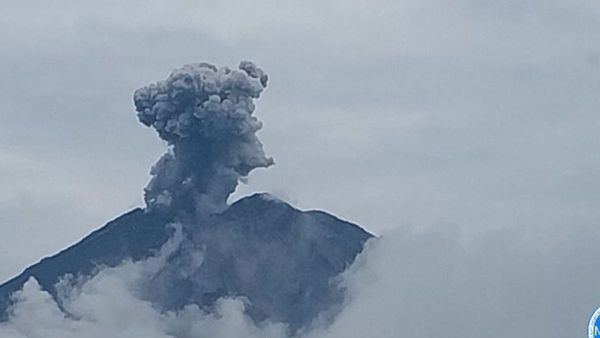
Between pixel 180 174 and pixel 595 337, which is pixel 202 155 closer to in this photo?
pixel 180 174

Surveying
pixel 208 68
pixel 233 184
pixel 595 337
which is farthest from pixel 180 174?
pixel 595 337

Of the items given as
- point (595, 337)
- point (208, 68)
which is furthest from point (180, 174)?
point (595, 337)

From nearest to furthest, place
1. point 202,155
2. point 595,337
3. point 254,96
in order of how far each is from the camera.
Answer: point 595,337, point 254,96, point 202,155

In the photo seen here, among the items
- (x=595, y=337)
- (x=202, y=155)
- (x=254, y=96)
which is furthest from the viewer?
(x=202, y=155)

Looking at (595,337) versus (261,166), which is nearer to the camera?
(595,337)

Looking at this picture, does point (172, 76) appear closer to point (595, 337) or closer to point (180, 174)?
point (180, 174)

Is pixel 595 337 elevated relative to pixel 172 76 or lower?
lower

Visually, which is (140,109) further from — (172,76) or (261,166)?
(261,166)

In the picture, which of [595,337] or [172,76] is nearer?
[595,337]

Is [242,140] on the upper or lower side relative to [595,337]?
upper
